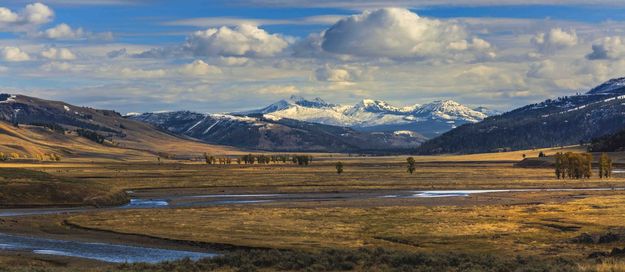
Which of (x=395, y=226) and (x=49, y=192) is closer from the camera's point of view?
(x=395, y=226)

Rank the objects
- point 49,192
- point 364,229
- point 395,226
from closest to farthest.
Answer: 1. point 364,229
2. point 395,226
3. point 49,192

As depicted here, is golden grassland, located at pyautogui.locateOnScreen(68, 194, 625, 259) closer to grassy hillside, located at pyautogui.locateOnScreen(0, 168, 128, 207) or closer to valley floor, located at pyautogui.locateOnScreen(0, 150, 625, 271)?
valley floor, located at pyautogui.locateOnScreen(0, 150, 625, 271)

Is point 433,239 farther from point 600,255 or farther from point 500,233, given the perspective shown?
point 600,255

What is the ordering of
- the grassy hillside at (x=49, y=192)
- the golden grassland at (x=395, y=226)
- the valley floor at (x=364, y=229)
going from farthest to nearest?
→ the grassy hillside at (x=49, y=192)
the golden grassland at (x=395, y=226)
the valley floor at (x=364, y=229)

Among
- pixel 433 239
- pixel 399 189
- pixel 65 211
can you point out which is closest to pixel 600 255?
pixel 433 239

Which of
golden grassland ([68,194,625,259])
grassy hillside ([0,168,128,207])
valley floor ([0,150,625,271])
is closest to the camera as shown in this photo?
valley floor ([0,150,625,271])

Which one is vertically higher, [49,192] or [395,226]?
[49,192]

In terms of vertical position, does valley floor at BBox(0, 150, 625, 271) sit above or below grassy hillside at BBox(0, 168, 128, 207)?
below

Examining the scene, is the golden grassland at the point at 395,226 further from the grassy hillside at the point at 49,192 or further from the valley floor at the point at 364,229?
the grassy hillside at the point at 49,192

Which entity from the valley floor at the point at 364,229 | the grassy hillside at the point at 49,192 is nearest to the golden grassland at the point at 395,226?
the valley floor at the point at 364,229

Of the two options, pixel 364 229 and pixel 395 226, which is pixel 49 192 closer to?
pixel 364 229

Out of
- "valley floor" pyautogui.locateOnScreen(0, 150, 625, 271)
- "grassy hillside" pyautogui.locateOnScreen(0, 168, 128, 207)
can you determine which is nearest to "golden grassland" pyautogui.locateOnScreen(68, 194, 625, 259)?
"valley floor" pyautogui.locateOnScreen(0, 150, 625, 271)

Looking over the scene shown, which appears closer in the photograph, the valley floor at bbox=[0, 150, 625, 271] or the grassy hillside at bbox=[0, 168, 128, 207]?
the valley floor at bbox=[0, 150, 625, 271]

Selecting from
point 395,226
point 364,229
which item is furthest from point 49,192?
point 395,226
